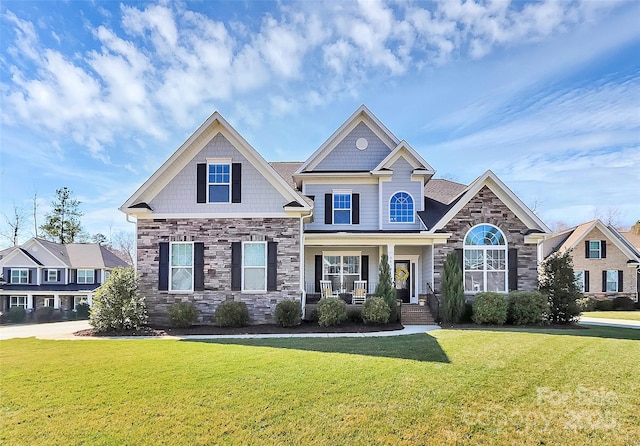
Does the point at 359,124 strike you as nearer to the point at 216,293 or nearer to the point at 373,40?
the point at 373,40

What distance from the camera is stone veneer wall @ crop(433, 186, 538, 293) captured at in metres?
15.7

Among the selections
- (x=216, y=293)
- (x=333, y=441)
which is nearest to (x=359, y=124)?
(x=216, y=293)

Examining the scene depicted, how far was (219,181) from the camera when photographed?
1480 centimetres

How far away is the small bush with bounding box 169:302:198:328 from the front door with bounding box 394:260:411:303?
9259 mm

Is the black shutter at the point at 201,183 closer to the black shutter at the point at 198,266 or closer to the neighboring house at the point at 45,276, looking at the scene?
the black shutter at the point at 198,266

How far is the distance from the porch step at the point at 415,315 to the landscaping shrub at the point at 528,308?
2.98 meters

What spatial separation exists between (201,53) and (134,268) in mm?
8124

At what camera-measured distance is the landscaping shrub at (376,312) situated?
13422 mm

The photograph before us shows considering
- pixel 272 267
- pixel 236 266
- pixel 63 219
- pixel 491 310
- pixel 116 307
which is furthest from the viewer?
pixel 63 219

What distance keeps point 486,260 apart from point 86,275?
34783 mm

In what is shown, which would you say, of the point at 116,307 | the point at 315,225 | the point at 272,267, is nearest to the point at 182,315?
the point at 116,307

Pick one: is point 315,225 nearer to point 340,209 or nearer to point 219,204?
point 340,209

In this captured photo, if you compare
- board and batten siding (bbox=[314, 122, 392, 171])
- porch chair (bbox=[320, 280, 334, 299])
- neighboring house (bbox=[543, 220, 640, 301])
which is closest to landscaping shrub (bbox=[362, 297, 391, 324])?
porch chair (bbox=[320, 280, 334, 299])

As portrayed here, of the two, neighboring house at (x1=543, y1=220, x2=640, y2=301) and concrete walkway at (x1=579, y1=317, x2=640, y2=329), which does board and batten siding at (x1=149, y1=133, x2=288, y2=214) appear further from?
neighboring house at (x1=543, y1=220, x2=640, y2=301)
